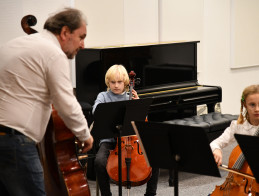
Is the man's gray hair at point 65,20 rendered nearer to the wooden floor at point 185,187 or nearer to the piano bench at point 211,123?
the wooden floor at point 185,187

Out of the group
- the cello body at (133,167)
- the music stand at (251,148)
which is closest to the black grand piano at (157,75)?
the cello body at (133,167)

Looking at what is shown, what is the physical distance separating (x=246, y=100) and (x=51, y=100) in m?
1.33

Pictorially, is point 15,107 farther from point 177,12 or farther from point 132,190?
point 177,12

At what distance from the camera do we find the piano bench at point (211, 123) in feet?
16.4

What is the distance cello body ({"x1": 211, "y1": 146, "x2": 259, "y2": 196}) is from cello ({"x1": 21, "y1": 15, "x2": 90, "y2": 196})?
872 mm

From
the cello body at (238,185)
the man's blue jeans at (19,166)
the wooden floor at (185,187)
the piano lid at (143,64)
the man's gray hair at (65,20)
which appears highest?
the man's gray hair at (65,20)

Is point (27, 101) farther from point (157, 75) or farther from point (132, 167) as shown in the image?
point (157, 75)

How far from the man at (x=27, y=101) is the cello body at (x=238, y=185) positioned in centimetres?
103

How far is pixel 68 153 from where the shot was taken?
291 cm

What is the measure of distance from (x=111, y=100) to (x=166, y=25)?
8.08ft

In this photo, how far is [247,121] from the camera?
3154 millimetres

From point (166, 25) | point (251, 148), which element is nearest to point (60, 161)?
point (251, 148)

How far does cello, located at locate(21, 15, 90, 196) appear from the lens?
111 inches

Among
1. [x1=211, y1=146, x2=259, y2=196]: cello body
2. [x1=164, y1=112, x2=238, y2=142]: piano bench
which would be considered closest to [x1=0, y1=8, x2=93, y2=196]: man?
[x1=211, y1=146, x2=259, y2=196]: cello body
